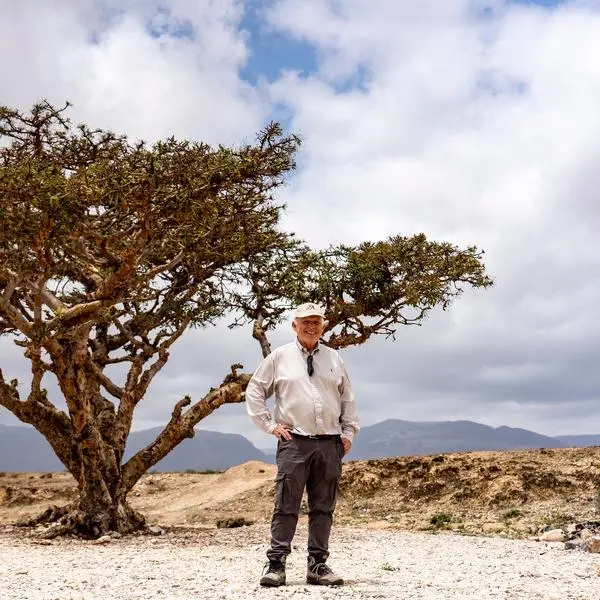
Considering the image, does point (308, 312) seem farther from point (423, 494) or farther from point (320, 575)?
point (423, 494)

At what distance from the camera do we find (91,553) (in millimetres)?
11867

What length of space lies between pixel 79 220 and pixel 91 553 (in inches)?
192

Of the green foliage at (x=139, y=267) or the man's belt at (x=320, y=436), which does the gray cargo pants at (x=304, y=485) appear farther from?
the green foliage at (x=139, y=267)

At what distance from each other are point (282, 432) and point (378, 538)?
682 cm

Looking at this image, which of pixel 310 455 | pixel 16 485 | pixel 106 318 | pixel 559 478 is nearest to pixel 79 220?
pixel 106 318

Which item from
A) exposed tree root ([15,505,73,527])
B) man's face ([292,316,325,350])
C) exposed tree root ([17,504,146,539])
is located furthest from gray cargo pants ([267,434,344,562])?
exposed tree root ([15,505,73,527])

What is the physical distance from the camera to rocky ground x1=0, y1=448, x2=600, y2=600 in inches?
330

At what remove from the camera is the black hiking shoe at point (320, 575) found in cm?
829

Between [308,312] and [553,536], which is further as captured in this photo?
[553,536]

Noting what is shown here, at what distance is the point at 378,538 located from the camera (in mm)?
14383

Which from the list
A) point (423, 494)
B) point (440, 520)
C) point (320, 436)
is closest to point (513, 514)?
point (440, 520)

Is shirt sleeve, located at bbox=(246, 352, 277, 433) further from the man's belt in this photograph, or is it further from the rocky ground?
the rocky ground

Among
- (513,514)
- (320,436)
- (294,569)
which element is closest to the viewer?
(320,436)

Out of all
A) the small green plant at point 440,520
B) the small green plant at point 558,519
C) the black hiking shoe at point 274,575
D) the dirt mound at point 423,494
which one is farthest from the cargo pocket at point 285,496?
the small green plant at point 558,519
